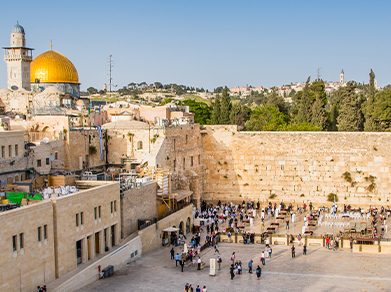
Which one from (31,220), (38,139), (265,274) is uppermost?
(38,139)

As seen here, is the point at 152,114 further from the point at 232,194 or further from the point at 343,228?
the point at 343,228

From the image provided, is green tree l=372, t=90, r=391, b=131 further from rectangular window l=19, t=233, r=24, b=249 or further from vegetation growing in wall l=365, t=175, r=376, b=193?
rectangular window l=19, t=233, r=24, b=249

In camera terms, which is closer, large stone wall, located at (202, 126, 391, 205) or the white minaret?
large stone wall, located at (202, 126, 391, 205)

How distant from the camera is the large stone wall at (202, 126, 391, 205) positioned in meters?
32.3

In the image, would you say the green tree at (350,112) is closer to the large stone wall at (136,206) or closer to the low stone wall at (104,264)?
the large stone wall at (136,206)

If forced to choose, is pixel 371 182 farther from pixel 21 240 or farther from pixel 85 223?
pixel 21 240

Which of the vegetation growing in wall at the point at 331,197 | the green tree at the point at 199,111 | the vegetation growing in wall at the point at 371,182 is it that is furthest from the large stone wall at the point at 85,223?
the green tree at the point at 199,111

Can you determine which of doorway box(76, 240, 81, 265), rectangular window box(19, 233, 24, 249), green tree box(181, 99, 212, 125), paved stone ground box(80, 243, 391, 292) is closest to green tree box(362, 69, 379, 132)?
green tree box(181, 99, 212, 125)

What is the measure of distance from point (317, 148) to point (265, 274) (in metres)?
15.4

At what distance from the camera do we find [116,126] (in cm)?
3008

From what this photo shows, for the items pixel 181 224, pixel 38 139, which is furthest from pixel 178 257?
pixel 38 139

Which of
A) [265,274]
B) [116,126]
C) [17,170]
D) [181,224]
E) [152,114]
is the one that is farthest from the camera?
[152,114]

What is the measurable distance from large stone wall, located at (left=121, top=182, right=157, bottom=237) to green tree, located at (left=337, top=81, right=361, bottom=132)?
2550 cm

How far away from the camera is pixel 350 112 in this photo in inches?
1742
